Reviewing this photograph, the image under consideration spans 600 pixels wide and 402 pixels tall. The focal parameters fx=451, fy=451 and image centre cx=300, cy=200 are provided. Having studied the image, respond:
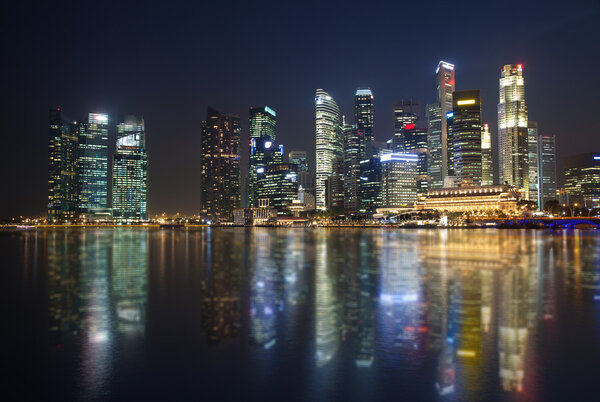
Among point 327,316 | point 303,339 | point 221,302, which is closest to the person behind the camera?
point 303,339

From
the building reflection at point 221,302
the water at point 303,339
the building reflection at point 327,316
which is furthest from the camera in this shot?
the building reflection at point 221,302

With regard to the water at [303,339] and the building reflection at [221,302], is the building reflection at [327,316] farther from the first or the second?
the building reflection at [221,302]

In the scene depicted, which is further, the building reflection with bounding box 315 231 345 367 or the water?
the building reflection with bounding box 315 231 345 367

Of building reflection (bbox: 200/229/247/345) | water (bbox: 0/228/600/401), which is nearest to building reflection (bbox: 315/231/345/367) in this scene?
water (bbox: 0/228/600/401)

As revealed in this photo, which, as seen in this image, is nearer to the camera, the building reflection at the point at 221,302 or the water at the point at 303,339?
the water at the point at 303,339

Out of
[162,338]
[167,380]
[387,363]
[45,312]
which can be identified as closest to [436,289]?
[387,363]

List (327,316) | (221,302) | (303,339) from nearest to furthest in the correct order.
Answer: (303,339)
(327,316)
(221,302)

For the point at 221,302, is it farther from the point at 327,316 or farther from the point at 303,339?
the point at 303,339

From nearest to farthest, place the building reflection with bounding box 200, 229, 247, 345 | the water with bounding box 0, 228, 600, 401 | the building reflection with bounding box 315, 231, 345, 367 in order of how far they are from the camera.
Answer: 1. the water with bounding box 0, 228, 600, 401
2. the building reflection with bounding box 315, 231, 345, 367
3. the building reflection with bounding box 200, 229, 247, 345

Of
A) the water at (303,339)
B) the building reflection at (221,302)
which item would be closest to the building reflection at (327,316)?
the water at (303,339)

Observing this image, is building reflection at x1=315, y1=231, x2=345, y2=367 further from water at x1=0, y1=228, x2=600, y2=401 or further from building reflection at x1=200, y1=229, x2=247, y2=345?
building reflection at x1=200, y1=229, x2=247, y2=345

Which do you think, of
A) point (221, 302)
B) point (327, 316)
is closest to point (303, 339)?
point (327, 316)

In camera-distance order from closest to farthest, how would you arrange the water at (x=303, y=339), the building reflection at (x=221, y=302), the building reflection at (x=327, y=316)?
the water at (x=303, y=339) < the building reflection at (x=327, y=316) < the building reflection at (x=221, y=302)

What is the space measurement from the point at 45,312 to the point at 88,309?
68.0 inches
